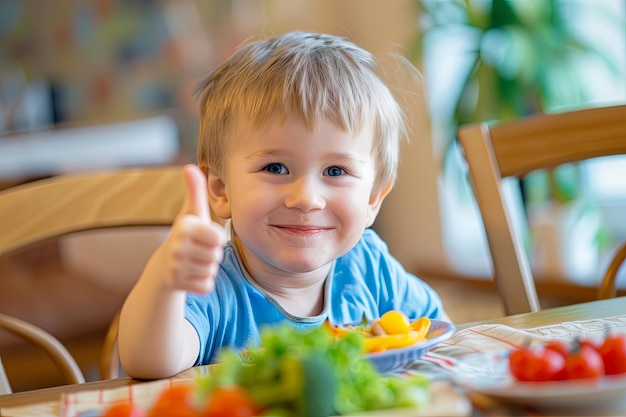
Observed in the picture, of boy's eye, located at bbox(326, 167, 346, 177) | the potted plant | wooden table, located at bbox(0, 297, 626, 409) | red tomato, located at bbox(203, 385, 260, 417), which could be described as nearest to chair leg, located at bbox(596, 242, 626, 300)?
wooden table, located at bbox(0, 297, 626, 409)

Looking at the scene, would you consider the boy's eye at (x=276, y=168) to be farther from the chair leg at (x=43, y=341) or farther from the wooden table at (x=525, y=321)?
the chair leg at (x=43, y=341)

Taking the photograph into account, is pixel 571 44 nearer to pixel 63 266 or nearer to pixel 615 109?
pixel 63 266

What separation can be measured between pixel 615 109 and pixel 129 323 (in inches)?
29.4

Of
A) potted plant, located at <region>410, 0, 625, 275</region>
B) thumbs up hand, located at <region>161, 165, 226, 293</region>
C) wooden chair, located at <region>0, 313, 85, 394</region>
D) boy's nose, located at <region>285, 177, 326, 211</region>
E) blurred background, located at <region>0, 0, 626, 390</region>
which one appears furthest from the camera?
potted plant, located at <region>410, 0, 625, 275</region>

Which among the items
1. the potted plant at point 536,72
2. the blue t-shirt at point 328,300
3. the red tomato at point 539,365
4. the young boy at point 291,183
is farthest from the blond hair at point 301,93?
the potted plant at point 536,72

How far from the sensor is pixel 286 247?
95 cm

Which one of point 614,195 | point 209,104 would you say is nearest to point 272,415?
point 209,104

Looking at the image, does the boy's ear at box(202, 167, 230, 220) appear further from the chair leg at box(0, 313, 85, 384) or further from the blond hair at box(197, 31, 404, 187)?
the chair leg at box(0, 313, 85, 384)

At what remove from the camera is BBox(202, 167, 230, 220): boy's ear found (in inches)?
41.5

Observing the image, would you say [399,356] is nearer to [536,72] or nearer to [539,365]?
[539,365]

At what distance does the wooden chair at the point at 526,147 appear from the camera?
121 cm

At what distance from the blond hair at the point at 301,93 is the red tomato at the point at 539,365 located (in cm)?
40

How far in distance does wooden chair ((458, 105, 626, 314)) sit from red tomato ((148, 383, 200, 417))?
0.73 m

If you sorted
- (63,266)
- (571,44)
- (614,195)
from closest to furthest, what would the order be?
(63,266)
(571,44)
(614,195)
